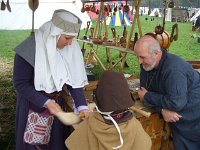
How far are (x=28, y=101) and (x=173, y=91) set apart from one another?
104 cm

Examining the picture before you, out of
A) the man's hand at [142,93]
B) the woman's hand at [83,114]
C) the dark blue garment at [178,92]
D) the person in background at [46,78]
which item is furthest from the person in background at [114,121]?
→ the man's hand at [142,93]

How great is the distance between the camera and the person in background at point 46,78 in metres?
1.79

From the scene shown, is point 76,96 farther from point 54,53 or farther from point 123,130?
point 123,130

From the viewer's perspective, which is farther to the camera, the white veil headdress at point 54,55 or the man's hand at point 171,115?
the man's hand at point 171,115

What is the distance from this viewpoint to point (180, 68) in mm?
2129

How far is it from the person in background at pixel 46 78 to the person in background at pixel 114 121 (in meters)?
0.43

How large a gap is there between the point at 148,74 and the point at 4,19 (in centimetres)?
1265

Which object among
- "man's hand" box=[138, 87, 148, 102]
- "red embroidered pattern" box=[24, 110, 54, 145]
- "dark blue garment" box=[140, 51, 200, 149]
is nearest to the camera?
"red embroidered pattern" box=[24, 110, 54, 145]

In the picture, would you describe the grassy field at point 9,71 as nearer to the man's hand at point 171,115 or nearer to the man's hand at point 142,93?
the man's hand at point 142,93

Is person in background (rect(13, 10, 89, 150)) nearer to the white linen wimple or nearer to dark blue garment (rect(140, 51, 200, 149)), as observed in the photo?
the white linen wimple

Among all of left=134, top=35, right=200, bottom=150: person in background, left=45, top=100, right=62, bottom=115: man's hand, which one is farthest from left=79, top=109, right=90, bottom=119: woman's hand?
left=134, top=35, right=200, bottom=150: person in background

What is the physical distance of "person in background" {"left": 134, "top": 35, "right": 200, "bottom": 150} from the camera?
6.95 ft

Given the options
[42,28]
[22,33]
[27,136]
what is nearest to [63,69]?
[42,28]

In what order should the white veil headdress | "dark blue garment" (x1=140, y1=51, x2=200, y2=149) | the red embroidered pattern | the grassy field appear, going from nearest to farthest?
the white veil headdress < the red embroidered pattern < "dark blue garment" (x1=140, y1=51, x2=200, y2=149) < the grassy field
